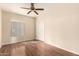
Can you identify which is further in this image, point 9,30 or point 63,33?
point 63,33

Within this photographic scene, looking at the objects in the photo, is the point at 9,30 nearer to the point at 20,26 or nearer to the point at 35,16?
the point at 20,26

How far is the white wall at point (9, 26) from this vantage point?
2.11m

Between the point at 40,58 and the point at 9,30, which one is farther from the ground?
the point at 9,30

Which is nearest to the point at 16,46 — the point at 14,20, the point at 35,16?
the point at 14,20

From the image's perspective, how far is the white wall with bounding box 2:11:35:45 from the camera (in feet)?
6.93

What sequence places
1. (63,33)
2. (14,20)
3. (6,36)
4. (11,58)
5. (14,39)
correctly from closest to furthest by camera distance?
1. (11,58)
2. (6,36)
3. (14,39)
4. (14,20)
5. (63,33)

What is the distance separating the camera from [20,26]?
2441 millimetres

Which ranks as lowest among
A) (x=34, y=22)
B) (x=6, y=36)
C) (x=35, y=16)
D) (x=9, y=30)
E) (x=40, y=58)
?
(x=40, y=58)

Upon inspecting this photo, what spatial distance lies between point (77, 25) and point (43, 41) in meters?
1.49

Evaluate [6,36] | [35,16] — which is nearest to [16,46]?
[6,36]

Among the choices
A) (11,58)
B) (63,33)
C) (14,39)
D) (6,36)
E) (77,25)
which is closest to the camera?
(11,58)

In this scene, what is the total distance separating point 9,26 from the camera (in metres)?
2.16

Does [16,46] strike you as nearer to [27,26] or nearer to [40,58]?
[27,26]

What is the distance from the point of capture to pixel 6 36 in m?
2.13
